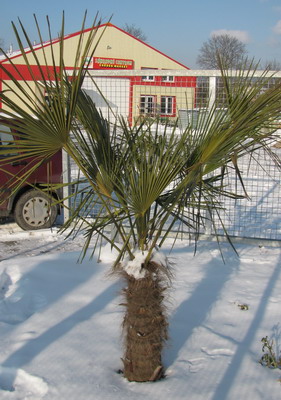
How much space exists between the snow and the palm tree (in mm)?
286

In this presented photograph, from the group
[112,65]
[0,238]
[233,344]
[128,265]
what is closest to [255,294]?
[233,344]

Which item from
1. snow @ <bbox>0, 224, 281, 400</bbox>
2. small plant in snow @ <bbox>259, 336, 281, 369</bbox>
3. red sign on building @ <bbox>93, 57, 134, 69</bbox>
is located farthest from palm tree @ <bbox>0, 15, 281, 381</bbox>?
red sign on building @ <bbox>93, 57, 134, 69</bbox>

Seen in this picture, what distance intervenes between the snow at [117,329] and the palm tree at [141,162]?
11.2 inches

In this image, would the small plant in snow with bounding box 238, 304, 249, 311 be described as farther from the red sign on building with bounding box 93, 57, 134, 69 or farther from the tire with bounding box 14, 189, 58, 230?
the red sign on building with bounding box 93, 57, 134, 69

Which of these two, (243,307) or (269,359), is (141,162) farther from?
(243,307)

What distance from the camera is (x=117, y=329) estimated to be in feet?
12.8

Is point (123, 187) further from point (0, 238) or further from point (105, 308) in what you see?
point (0, 238)

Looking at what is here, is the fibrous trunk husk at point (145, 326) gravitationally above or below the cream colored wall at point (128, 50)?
below

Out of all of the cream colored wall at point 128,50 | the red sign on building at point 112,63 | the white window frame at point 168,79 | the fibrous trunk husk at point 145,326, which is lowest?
the fibrous trunk husk at point 145,326

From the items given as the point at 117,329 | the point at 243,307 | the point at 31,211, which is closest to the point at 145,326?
the point at 117,329

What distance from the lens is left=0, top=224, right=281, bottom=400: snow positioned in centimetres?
309

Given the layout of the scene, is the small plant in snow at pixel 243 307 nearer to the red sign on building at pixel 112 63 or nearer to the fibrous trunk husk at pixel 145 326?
the fibrous trunk husk at pixel 145 326

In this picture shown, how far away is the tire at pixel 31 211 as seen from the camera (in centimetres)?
760

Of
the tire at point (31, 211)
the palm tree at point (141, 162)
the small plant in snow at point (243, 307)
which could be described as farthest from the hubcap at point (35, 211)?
the palm tree at point (141, 162)
